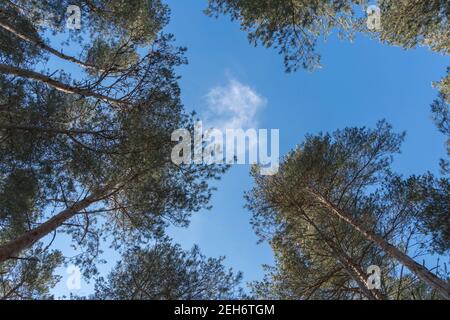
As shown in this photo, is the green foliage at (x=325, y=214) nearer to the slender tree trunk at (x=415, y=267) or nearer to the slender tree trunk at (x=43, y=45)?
the slender tree trunk at (x=415, y=267)

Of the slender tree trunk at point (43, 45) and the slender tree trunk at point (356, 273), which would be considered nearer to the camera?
the slender tree trunk at point (356, 273)

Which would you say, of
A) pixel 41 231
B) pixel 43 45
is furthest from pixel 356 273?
pixel 43 45

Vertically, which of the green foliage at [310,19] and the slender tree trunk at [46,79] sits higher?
the green foliage at [310,19]

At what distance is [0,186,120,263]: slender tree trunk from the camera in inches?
237

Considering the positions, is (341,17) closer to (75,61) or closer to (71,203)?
(75,61)

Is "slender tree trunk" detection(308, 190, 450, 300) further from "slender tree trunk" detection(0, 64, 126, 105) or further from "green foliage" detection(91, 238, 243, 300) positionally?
"slender tree trunk" detection(0, 64, 126, 105)

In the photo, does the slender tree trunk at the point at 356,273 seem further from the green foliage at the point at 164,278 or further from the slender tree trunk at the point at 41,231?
the slender tree trunk at the point at 41,231

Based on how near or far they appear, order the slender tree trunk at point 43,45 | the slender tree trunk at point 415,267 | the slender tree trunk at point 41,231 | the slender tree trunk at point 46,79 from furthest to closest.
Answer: the slender tree trunk at point 43,45 → the slender tree trunk at point 46,79 → the slender tree trunk at point 415,267 → the slender tree trunk at point 41,231

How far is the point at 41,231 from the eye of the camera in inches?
273

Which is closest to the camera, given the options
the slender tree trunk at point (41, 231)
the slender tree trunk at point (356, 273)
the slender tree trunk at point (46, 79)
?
the slender tree trunk at point (41, 231)

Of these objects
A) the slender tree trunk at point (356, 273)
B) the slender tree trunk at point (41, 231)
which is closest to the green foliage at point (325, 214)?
the slender tree trunk at point (356, 273)

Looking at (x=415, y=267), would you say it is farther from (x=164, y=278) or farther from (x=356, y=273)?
(x=164, y=278)

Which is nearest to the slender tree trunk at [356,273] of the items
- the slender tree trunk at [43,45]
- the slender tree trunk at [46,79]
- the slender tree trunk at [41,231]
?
the slender tree trunk at [41,231]

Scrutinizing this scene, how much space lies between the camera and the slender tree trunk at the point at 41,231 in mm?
6031
